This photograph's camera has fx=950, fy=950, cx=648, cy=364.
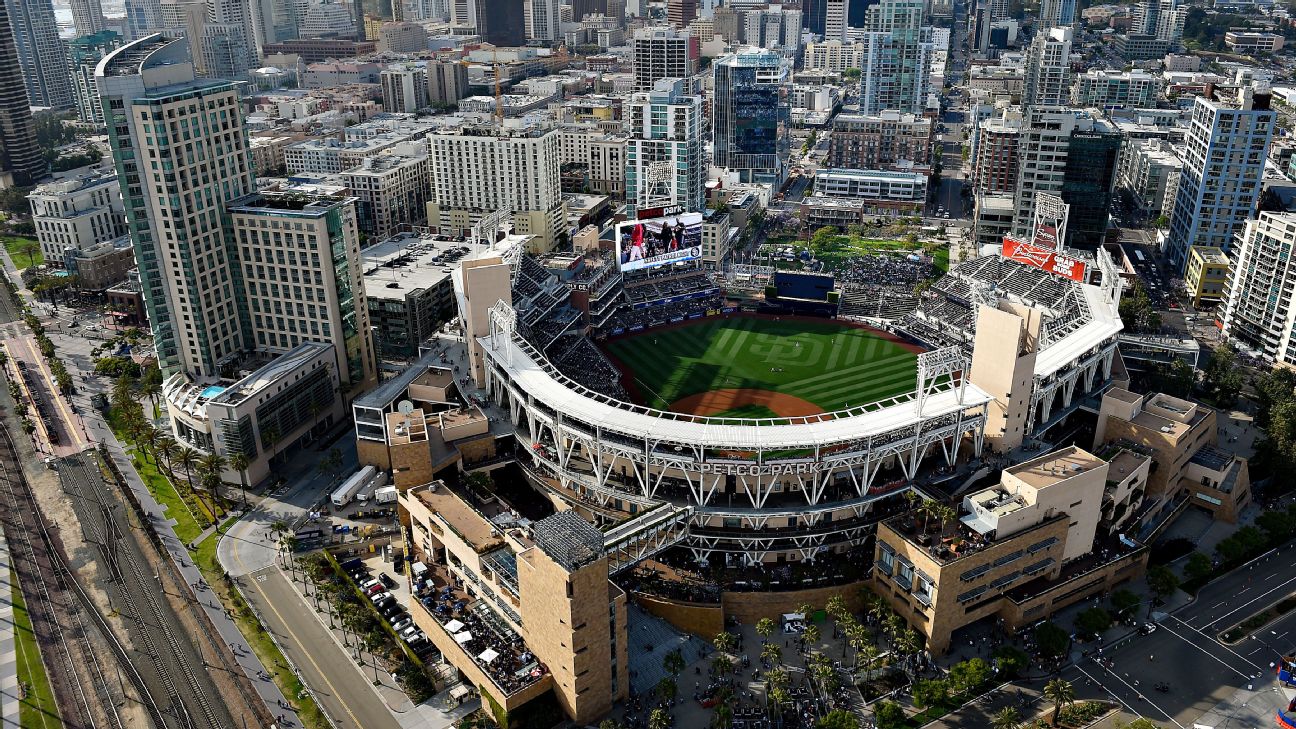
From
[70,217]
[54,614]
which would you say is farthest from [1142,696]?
[70,217]

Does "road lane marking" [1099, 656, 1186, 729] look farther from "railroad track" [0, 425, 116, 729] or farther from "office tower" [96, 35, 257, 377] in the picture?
"office tower" [96, 35, 257, 377]

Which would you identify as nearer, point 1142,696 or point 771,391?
point 1142,696

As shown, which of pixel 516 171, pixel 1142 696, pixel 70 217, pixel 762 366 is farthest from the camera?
pixel 516 171

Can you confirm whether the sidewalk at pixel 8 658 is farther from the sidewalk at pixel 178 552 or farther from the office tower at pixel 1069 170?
the office tower at pixel 1069 170

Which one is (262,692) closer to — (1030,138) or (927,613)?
(927,613)

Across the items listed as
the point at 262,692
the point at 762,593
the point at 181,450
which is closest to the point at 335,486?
the point at 181,450

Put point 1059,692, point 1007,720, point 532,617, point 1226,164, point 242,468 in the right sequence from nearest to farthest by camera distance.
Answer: point 1007,720
point 1059,692
point 532,617
point 242,468
point 1226,164

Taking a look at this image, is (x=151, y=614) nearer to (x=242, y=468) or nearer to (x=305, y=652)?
(x=305, y=652)
